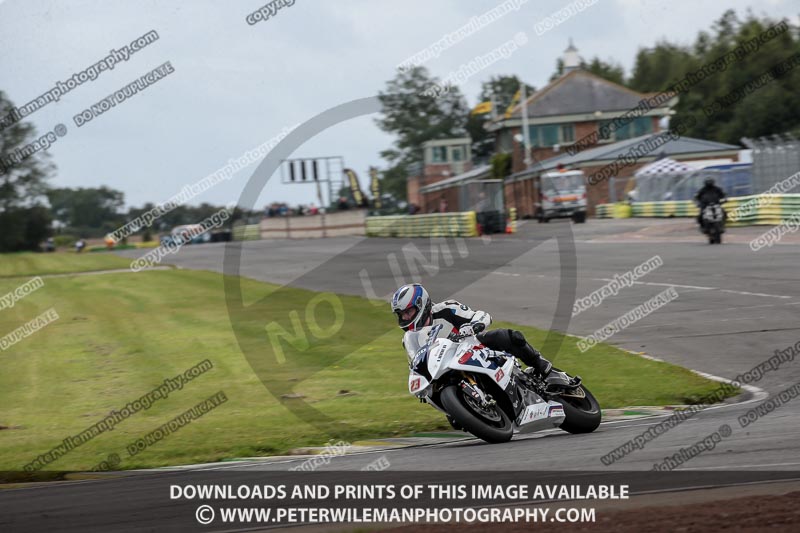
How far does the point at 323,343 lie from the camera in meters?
18.1

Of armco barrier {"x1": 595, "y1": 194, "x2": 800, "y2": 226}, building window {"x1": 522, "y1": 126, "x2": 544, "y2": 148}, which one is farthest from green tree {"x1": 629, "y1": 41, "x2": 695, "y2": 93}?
armco barrier {"x1": 595, "y1": 194, "x2": 800, "y2": 226}

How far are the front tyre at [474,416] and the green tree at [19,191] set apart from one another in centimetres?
5141

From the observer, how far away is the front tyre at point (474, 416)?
835 centimetres

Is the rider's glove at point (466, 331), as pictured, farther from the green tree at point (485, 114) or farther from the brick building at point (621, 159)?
the green tree at point (485, 114)

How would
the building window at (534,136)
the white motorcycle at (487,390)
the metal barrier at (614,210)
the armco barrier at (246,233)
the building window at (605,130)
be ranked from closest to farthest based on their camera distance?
the white motorcycle at (487,390), the metal barrier at (614,210), the building window at (605,130), the building window at (534,136), the armco barrier at (246,233)

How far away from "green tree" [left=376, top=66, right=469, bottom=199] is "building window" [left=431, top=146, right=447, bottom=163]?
2776mm

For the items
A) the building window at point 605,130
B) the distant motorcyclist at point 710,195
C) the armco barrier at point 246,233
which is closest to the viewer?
the distant motorcyclist at point 710,195

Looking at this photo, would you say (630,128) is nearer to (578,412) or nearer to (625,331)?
(625,331)

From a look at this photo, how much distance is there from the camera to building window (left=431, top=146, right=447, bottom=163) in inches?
3659

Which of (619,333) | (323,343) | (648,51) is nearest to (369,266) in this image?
(323,343)

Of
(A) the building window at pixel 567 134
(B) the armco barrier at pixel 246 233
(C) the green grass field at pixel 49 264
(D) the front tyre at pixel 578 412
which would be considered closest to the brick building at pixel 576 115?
(A) the building window at pixel 567 134

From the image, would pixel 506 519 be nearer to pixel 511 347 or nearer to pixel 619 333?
pixel 511 347

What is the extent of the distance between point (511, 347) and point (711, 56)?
319 feet

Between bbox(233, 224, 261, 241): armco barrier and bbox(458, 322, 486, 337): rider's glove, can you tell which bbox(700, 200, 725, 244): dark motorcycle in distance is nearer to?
bbox(458, 322, 486, 337): rider's glove
